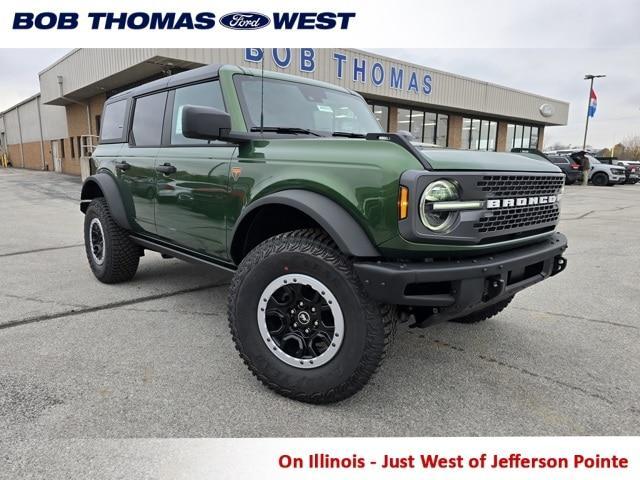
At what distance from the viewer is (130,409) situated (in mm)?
2402

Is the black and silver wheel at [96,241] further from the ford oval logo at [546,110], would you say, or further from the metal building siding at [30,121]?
the metal building siding at [30,121]

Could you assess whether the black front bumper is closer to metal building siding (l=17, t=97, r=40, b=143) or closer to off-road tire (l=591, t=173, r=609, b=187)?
off-road tire (l=591, t=173, r=609, b=187)

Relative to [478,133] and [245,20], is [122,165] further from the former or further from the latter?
[478,133]

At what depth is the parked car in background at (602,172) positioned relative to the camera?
25.1m

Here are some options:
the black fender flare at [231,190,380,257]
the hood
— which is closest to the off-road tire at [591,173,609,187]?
the hood

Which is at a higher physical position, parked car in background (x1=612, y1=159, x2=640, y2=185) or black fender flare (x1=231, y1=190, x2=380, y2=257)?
black fender flare (x1=231, y1=190, x2=380, y2=257)

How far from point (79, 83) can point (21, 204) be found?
31.0ft

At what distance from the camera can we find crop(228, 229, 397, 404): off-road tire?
89.4 inches

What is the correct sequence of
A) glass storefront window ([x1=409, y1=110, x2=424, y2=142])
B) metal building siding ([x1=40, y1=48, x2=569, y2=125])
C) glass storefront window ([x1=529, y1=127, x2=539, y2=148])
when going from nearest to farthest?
1. metal building siding ([x1=40, y1=48, x2=569, y2=125])
2. glass storefront window ([x1=409, y1=110, x2=424, y2=142])
3. glass storefront window ([x1=529, y1=127, x2=539, y2=148])

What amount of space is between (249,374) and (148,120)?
2.55 m

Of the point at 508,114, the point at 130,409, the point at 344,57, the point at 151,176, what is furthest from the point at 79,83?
the point at 508,114

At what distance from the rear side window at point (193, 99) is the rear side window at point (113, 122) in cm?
116

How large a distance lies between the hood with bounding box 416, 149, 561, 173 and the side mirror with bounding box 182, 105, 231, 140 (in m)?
1.12

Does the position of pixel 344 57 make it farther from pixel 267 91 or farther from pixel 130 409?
pixel 130 409
